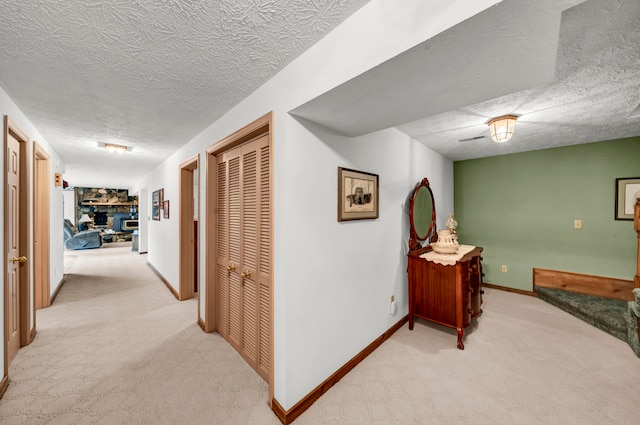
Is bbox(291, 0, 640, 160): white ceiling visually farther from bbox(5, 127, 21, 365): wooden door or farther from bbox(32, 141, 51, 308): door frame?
bbox(32, 141, 51, 308): door frame

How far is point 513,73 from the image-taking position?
1.11 m

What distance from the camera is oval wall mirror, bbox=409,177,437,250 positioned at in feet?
9.33

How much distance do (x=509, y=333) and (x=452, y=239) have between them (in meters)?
1.11

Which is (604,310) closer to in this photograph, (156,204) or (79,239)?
(156,204)

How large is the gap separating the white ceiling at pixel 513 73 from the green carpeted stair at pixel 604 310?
5.99ft

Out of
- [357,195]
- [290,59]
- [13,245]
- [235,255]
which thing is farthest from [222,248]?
[290,59]

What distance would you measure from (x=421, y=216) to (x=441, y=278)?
2.67 feet

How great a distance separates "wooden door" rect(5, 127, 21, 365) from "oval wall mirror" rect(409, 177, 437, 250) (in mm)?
3558

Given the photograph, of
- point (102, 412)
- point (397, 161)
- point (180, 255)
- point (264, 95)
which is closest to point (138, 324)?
point (180, 255)

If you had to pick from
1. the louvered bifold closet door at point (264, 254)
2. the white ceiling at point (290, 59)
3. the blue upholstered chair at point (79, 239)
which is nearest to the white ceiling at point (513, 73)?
the white ceiling at point (290, 59)

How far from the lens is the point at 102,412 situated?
5.20ft

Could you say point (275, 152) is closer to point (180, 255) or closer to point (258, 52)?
point (258, 52)

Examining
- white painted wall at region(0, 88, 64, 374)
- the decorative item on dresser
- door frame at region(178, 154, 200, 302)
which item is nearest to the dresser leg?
the decorative item on dresser

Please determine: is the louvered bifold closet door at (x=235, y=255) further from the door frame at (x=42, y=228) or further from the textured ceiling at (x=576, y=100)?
the door frame at (x=42, y=228)
